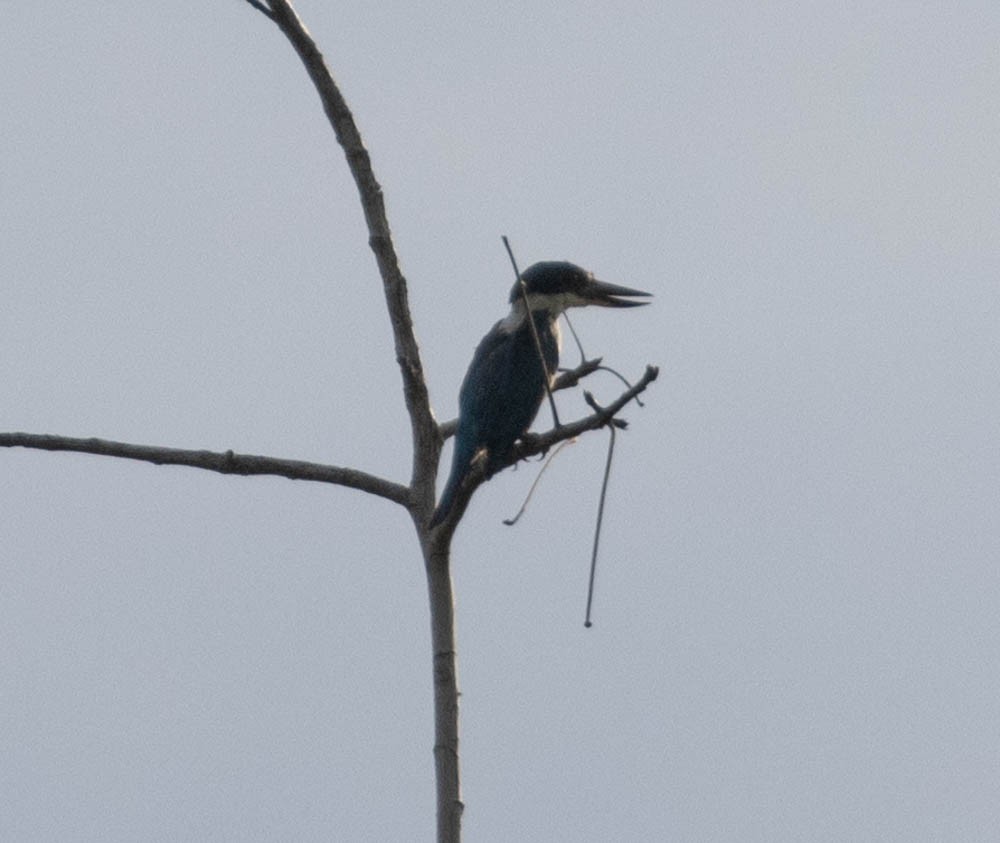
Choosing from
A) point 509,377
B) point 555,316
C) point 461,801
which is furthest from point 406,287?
point 555,316

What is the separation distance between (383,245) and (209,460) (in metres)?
0.63

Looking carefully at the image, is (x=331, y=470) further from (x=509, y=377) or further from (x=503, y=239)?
(x=509, y=377)

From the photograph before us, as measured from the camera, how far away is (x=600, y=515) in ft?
10.8

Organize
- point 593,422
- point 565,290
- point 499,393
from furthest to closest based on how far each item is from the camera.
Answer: point 565,290 < point 499,393 < point 593,422

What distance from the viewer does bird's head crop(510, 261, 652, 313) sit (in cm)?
714

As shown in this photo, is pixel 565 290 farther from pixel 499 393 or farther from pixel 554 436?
pixel 554 436

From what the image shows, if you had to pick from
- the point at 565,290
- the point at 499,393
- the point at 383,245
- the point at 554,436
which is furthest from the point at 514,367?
the point at 554,436

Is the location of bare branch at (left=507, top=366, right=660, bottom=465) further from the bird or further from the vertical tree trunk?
the bird

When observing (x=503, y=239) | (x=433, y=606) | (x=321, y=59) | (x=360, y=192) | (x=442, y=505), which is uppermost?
(x=321, y=59)

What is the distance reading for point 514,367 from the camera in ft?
20.6

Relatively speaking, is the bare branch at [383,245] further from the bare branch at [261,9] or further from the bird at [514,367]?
the bird at [514,367]

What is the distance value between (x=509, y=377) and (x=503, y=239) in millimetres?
3041

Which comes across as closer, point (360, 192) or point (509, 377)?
→ point (360, 192)

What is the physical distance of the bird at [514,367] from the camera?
5637 millimetres
